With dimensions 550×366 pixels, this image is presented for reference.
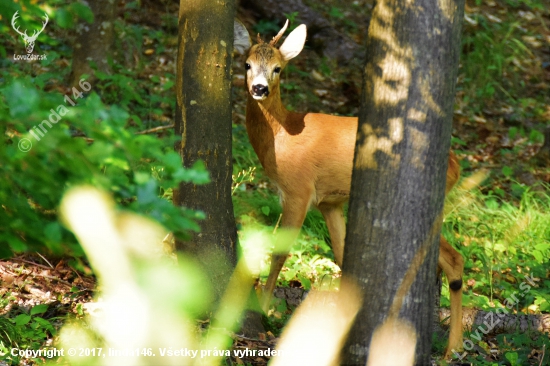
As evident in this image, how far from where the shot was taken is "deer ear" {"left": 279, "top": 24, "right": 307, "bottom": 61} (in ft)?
18.5

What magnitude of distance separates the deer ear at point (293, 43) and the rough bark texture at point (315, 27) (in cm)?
544

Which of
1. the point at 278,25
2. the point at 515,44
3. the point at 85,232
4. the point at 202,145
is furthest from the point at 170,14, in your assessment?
the point at 85,232

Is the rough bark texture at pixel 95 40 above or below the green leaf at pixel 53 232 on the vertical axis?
above

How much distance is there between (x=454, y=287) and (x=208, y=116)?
234 centimetres

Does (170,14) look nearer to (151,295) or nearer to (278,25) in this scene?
(278,25)

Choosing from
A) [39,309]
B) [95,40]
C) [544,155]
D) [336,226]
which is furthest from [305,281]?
[544,155]

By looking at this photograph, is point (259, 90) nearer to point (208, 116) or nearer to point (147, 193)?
point (208, 116)

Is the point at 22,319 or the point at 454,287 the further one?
the point at 454,287

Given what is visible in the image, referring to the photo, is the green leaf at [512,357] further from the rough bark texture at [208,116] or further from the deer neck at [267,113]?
the deer neck at [267,113]

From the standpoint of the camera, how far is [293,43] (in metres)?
5.66

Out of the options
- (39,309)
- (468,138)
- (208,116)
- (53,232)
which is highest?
(468,138)

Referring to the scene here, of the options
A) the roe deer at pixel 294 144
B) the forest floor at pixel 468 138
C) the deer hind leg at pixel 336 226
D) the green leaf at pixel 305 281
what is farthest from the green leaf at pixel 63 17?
the deer hind leg at pixel 336 226

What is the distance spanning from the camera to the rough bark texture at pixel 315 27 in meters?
11.1

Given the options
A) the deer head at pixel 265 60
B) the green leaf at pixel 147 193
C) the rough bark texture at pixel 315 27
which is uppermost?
the rough bark texture at pixel 315 27
